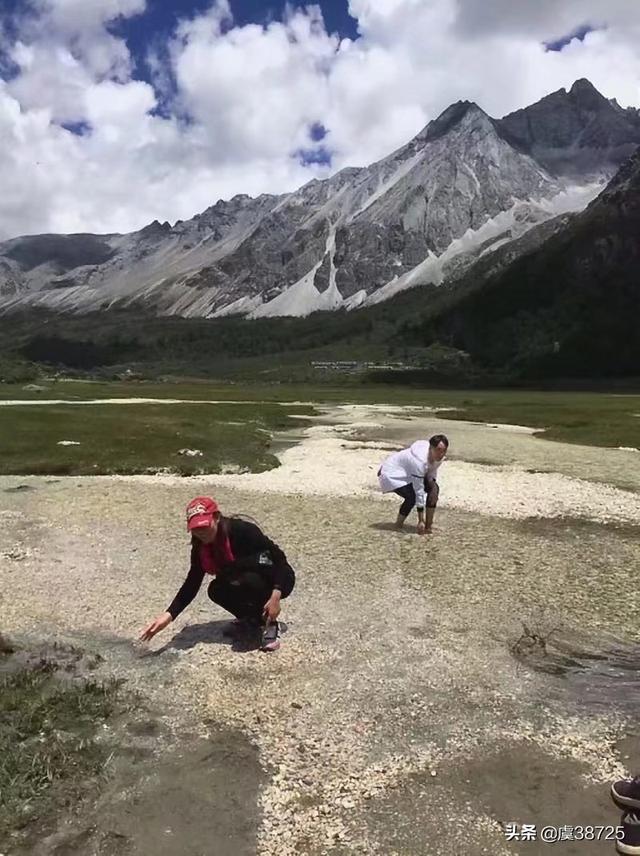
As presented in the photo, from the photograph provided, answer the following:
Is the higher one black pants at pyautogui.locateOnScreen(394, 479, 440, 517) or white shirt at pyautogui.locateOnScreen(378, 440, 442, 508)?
white shirt at pyautogui.locateOnScreen(378, 440, 442, 508)

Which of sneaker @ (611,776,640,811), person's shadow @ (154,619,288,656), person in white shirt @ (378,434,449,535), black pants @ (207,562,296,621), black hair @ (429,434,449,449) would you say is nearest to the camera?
sneaker @ (611,776,640,811)

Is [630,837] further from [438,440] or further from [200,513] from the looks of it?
[438,440]

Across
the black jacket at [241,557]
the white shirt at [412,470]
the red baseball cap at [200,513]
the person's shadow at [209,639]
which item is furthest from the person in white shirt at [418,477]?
the red baseball cap at [200,513]

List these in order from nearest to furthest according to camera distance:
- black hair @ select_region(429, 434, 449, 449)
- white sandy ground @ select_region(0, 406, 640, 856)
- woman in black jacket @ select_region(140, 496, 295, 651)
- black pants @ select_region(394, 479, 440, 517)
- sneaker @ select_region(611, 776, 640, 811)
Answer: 1. sneaker @ select_region(611, 776, 640, 811)
2. white sandy ground @ select_region(0, 406, 640, 856)
3. woman in black jacket @ select_region(140, 496, 295, 651)
4. black hair @ select_region(429, 434, 449, 449)
5. black pants @ select_region(394, 479, 440, 517)

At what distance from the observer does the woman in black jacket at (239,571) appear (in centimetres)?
1295

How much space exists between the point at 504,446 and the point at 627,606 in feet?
126

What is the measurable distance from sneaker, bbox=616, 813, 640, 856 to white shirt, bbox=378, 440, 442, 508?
15.1 m

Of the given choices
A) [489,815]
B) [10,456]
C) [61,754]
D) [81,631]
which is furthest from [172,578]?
[10,456]

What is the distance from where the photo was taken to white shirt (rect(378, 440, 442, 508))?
23.4 metres

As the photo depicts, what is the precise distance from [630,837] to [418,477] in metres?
15.5

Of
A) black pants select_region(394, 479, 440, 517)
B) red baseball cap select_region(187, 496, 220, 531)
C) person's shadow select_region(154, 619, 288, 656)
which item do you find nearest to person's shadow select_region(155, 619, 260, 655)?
person's shadow select_region(154, 619, 288, 656)

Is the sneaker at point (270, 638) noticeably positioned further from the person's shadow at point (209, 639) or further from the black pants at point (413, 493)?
the black pants at point (413, 493)

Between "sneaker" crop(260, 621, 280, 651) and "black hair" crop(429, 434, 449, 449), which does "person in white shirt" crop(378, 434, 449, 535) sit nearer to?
"black hair" crop(429, 434, 449, 449)

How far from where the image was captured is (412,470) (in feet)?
77.2
